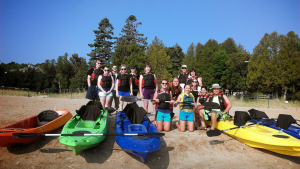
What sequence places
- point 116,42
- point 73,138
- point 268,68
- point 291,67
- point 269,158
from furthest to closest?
point 116,42 < point 268,68 < point 291,67 < point 269,158 < point 73,138

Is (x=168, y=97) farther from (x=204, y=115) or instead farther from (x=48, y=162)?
(x=48, y=162)

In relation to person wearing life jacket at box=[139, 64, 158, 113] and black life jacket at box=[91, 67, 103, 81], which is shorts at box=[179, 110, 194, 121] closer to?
person wearing life jacket at box=[139, 64, 158, 113]

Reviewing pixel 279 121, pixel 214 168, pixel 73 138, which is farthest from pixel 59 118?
pixel 279 121

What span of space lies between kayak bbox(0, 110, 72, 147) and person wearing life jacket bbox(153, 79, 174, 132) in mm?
3241

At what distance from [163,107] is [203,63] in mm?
33661

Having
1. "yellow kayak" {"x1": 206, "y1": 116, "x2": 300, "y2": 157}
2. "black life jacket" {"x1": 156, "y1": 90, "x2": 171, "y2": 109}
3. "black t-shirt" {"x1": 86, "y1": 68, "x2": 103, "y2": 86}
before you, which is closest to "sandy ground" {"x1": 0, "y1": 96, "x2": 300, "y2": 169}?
"yellow kayak" {"x1": 206, "y1": 116, "x2": 300, "y2": 157}

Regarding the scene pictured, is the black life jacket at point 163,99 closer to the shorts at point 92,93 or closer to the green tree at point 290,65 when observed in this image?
the shorts at point 92,93

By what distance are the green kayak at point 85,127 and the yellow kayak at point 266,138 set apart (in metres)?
3.96

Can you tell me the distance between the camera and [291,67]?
19.6m

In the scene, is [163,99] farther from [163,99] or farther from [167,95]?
[167,95]

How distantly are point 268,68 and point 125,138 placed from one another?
2297 cm

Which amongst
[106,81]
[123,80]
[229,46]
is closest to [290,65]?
[123,80]

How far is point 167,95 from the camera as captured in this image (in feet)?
19.5

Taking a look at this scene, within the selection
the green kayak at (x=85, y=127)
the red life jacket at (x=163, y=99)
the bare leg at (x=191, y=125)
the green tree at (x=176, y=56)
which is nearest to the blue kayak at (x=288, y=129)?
the bare leg at (x=191, y=125)
